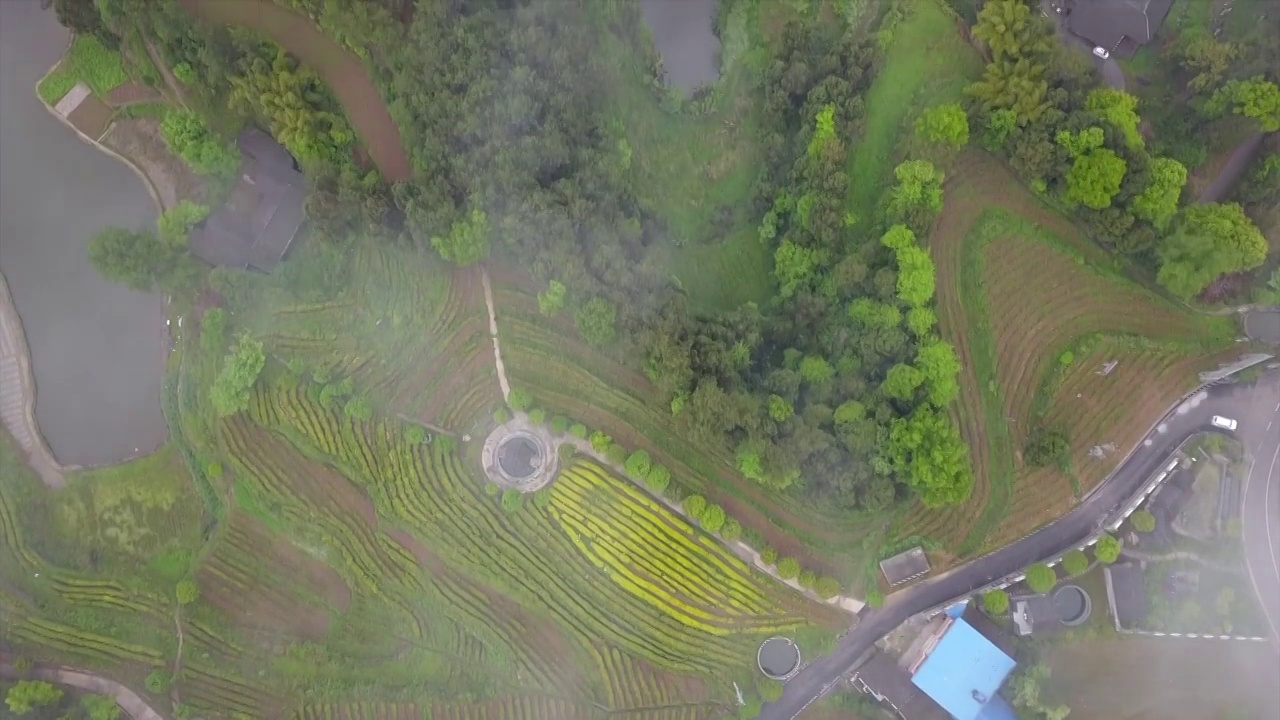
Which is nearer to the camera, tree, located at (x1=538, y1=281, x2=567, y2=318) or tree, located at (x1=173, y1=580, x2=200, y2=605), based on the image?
tree, located at (x1=538, y1=281, x2=567, y2=318)

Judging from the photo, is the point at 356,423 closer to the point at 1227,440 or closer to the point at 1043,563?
the point at 1043,563

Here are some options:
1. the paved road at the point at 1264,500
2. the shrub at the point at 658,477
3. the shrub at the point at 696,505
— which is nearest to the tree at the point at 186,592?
the shrub at the point at 658,477

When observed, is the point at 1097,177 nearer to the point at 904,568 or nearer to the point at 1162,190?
the point at 1162,190

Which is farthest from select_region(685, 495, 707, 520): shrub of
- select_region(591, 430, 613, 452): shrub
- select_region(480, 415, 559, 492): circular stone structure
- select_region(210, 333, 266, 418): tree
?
select_region(210, 333, 266, 418): tree

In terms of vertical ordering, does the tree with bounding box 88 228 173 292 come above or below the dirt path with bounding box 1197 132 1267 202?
below

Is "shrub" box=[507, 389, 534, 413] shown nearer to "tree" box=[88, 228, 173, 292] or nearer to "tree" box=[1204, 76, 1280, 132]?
"tree" box=[88, 228, 173, 292]

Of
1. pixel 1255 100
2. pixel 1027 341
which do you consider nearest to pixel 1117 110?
pixel 1255 100

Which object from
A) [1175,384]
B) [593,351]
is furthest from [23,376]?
[1175,384]
